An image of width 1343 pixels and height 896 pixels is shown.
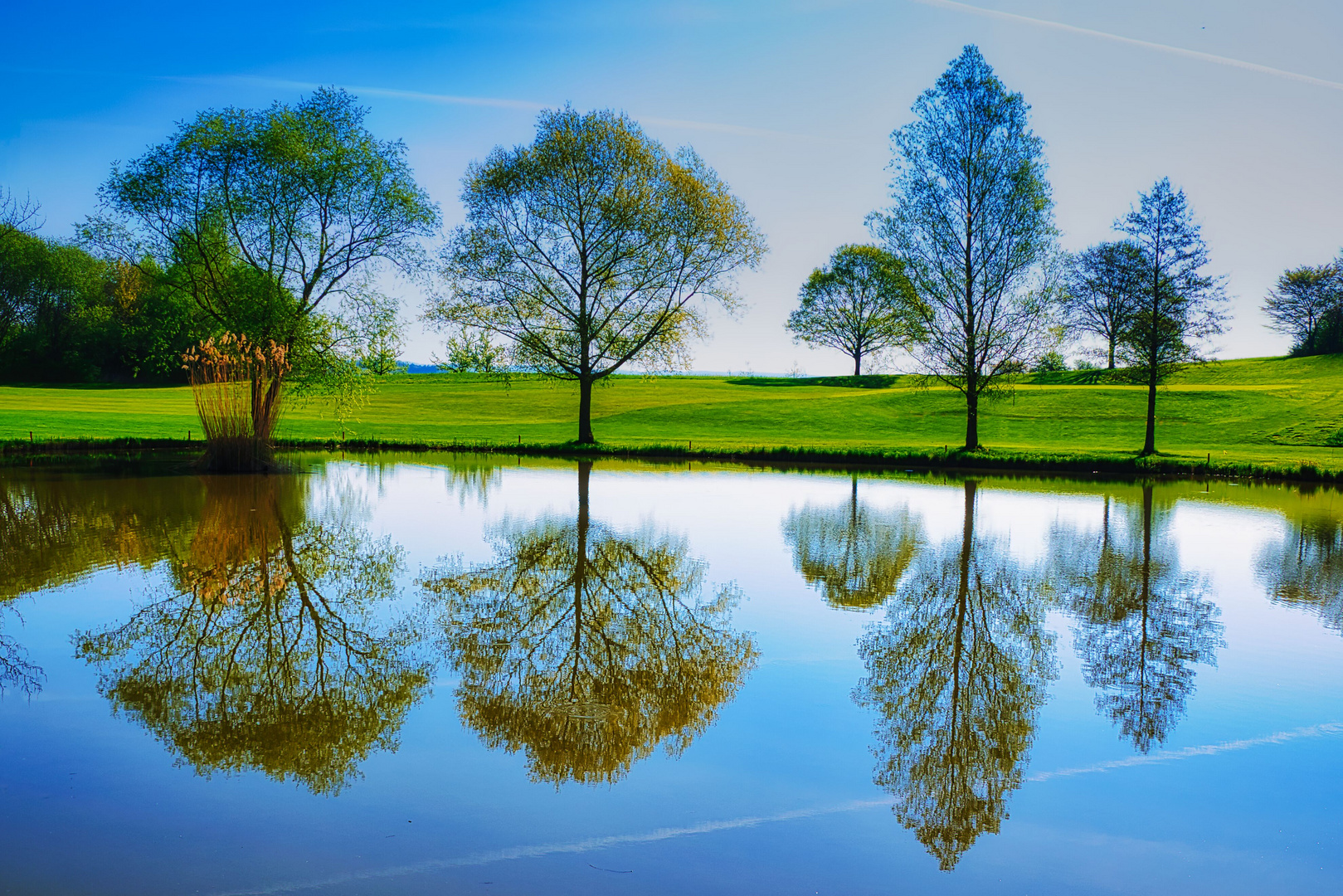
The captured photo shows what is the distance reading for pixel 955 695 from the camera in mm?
6582

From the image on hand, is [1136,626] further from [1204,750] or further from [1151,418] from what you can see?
[1151,418]

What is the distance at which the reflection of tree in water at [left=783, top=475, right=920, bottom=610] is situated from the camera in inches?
402

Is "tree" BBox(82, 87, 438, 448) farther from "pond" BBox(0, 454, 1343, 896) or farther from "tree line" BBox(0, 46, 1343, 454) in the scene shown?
"pond" BBox(0, 454, 1343, 896)

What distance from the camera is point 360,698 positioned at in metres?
6.19

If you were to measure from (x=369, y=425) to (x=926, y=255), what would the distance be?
26871mm

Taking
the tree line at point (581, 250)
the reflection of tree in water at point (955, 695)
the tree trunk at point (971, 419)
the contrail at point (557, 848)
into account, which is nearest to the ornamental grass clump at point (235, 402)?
the tree line at point (581, 250)

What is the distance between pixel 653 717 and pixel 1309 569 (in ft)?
35.1

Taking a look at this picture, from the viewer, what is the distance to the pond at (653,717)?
4.26 metres

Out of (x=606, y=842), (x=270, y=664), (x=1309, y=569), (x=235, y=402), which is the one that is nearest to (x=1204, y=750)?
(x=606, y=842)

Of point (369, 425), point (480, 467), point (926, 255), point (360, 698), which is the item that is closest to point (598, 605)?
point (360, 698)

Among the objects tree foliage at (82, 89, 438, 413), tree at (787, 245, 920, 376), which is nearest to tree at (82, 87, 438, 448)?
tree foliage at (82, 89, 438, 413)

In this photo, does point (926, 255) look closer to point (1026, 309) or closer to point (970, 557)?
point (1026, 309)

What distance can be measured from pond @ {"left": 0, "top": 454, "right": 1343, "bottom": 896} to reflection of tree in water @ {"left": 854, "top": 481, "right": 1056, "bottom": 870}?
0.03 m

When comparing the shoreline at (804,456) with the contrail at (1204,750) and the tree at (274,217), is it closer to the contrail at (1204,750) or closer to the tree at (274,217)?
the tree at (274,217)
